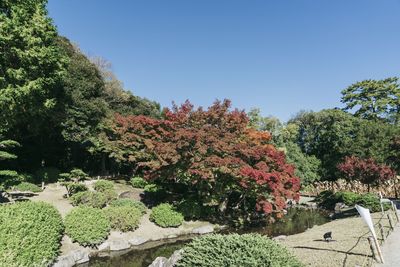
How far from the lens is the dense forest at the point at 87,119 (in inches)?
682

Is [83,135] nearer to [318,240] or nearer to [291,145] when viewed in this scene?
[318,240]

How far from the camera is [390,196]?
89.7ft

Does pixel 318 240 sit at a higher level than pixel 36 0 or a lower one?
lower

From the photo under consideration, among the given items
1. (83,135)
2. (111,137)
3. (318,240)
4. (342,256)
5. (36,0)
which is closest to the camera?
(342,256)

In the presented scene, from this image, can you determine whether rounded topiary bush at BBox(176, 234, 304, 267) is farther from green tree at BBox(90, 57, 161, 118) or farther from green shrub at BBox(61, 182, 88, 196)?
green tree at BBox(90, 57, 161, 118)

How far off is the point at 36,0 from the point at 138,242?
50.6 ft

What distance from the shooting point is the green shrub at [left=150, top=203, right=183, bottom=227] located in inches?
699

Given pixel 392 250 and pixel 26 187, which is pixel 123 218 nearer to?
pixel 26 187

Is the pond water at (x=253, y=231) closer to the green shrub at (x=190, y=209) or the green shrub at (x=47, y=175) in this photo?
the green shrub at (x=190, y=209)

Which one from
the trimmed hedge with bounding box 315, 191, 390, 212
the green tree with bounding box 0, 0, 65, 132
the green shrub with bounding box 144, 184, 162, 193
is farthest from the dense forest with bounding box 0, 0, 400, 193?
the trimmed hedge with bounding box 315, 191, 390, 212

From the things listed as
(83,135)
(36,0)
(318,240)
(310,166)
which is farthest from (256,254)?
(310,166)

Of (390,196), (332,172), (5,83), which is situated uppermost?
(5,83)

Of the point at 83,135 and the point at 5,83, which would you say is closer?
the point at 5,83

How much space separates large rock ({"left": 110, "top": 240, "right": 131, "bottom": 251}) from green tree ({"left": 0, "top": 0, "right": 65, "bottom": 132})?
9143 millimetres
